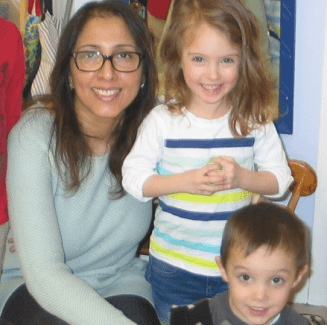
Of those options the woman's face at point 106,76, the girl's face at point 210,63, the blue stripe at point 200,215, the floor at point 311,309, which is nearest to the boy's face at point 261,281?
the blue stripe at point 200,215

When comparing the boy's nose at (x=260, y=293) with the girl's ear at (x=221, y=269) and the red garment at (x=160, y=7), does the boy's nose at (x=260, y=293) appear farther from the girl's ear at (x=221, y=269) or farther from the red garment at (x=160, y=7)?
the red garment at (x=160, y=7)

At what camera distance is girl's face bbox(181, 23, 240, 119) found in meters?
1.51

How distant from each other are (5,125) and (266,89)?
77 centimetres

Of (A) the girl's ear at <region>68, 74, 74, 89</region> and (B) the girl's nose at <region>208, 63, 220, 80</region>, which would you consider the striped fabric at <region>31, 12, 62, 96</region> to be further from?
(B) the girl's nose at <region>208, 63, 220, 80</region>

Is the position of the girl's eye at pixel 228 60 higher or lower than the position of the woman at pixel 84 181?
higher

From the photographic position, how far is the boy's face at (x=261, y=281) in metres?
1.42

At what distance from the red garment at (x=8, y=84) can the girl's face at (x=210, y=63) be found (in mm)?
548

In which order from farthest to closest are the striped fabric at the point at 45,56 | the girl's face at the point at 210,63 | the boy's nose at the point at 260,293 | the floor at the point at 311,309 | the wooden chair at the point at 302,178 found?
the floor at the point at 311,309 < the striped fabric at the point at 45,56 < the wooden chair at the point at 302,178 < the girl's face at the point at 210,63 < the boy's nose at the point at 260,293

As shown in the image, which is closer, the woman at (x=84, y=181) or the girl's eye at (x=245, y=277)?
the girl's eye at (x=245, y=277)

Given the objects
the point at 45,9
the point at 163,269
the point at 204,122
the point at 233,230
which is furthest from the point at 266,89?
the point at 45,9

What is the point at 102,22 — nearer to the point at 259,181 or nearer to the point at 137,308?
the point at 259,181

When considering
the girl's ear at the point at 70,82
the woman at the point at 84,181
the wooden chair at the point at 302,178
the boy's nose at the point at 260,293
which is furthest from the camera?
the wooden chair at the point at 302,178

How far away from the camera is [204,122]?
5.24 feet

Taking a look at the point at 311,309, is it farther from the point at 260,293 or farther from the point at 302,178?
the point at 260,293
